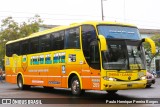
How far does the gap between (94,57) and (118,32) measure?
5.10ft

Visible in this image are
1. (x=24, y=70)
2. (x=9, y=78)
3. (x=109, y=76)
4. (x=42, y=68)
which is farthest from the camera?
(x=9, y=78)

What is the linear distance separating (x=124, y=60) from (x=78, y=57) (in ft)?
8.05

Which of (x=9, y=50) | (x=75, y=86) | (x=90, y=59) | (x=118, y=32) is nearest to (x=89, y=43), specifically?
(x=90, y=59)

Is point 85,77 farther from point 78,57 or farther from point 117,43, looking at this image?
point 117,43

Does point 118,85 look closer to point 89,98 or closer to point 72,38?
point 89,98

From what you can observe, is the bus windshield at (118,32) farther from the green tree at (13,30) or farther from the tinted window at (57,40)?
the green tree at (13,30)

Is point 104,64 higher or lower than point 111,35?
lower

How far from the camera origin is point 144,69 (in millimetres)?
16031

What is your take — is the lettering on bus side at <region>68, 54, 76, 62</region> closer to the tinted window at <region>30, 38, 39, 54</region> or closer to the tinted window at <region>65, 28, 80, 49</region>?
the tinted window at <region>65, 28, 80, 49</region>

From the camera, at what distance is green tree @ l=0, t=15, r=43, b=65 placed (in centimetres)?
4688

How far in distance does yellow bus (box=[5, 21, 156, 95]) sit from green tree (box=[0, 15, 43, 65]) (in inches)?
1057

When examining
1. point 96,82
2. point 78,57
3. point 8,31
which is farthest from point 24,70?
point 8,31

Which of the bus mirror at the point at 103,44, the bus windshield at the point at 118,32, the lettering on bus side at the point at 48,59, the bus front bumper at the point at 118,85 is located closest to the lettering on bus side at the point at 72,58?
the lettering on bus side at the point at 48,59

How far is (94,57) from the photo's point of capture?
15.7 meters
